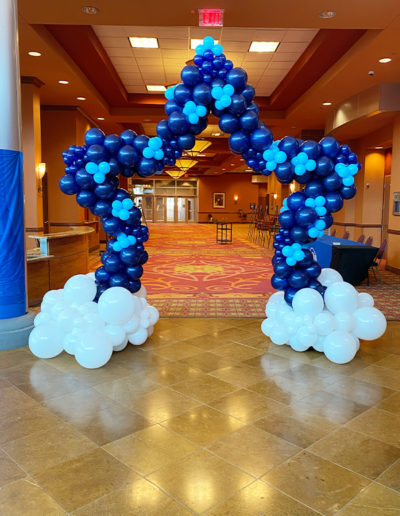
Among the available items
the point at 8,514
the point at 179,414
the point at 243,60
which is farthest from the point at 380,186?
the point at 8,514

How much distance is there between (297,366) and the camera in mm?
4289

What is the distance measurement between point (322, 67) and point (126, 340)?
22.7 feet

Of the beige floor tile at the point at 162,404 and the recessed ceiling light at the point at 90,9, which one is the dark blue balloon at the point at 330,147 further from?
the recessed ceiling light at the point at 90,9

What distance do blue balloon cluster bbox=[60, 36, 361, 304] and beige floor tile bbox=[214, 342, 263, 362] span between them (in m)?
0.86

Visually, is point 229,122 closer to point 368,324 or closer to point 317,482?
point 368,324

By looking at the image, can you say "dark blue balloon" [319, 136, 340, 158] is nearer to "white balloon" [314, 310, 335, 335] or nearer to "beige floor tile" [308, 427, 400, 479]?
"white balloon" [314, 310, 335, 335]

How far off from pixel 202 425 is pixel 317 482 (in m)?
0.92

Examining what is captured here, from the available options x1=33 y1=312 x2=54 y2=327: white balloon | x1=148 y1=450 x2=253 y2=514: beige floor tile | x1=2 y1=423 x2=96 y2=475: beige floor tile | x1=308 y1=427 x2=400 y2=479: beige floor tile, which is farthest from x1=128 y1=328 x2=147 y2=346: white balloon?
x1=308 y1=427 x2=400 y2=479: beige floor tile

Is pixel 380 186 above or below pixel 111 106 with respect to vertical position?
below

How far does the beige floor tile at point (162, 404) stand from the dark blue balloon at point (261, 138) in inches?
99.1

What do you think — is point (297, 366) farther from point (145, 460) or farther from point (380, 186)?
point (380, 186)

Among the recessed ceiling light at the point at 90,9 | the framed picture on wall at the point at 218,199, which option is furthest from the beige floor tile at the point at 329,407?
the framed picture on wall at the point at 218,199

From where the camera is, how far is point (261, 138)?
14.3 ft

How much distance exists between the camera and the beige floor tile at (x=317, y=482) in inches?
90.4
